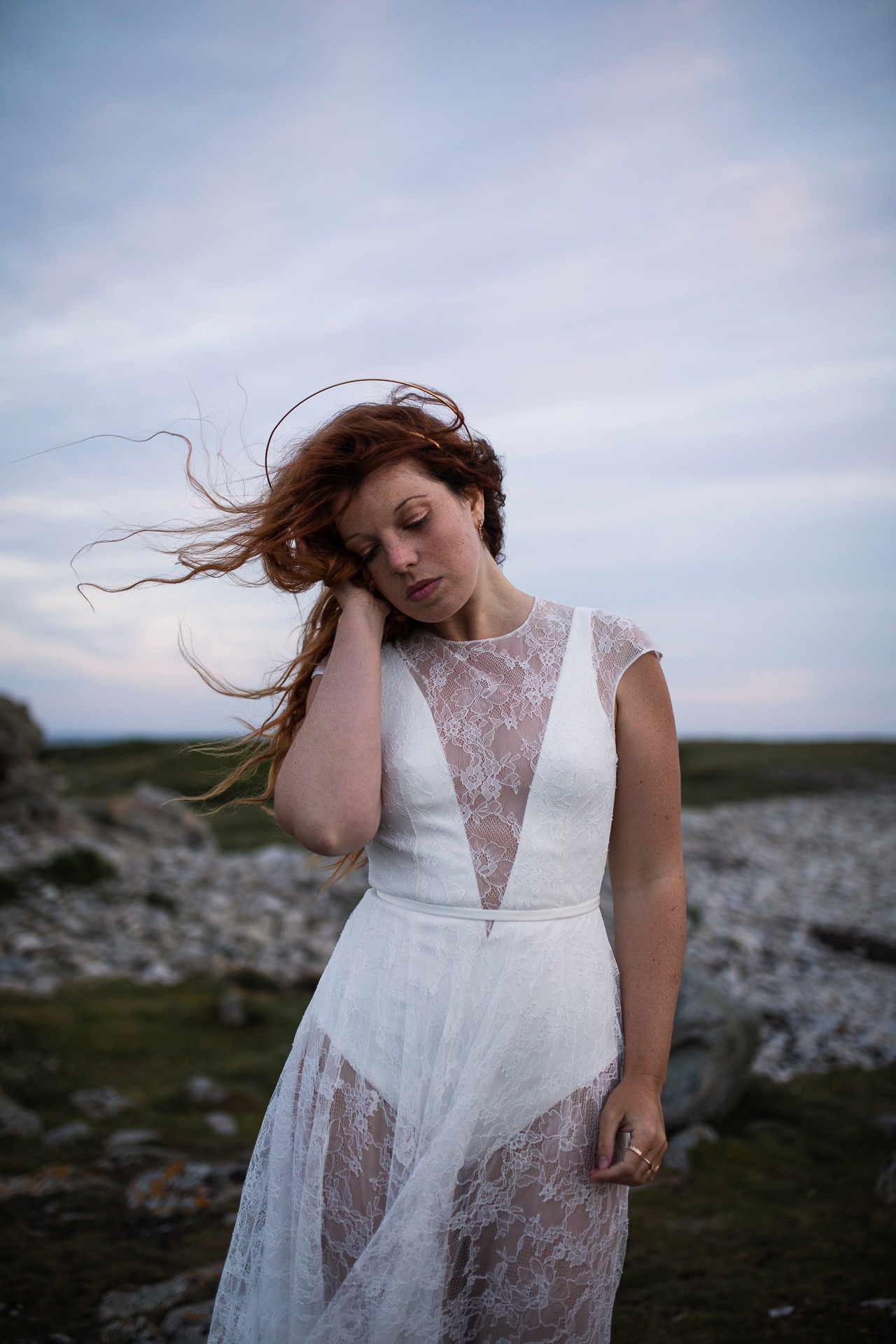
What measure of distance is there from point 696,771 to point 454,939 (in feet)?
98.0

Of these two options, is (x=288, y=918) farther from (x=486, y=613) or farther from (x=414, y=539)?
(x=414, y=539)

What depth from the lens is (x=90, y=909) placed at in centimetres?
991

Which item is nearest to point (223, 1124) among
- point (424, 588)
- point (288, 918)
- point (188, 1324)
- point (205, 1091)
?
point (205, 1091)

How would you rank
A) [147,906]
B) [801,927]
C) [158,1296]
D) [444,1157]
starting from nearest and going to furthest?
[444,1157]
[158,1296]
[147,906]
[801,927]

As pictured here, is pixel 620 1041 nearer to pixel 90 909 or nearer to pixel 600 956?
pixel 600 956

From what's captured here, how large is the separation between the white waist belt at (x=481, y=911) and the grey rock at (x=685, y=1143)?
11.3 feet

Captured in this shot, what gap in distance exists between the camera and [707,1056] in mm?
5551

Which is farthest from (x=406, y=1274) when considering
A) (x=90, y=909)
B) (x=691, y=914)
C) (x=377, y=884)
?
(x=691, y=914)

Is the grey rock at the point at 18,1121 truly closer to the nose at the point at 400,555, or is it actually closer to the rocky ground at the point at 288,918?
the rocky ground at the point at 288,918

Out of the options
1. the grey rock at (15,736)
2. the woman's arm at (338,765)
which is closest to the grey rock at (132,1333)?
the woman's arm at (338,765)

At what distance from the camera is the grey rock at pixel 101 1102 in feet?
16.7

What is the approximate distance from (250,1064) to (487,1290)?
449cm

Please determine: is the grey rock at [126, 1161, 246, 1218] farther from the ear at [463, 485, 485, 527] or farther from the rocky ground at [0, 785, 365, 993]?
the ear at [463, 485, 485, 527]

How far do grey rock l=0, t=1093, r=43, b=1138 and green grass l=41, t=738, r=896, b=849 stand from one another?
11631mm
